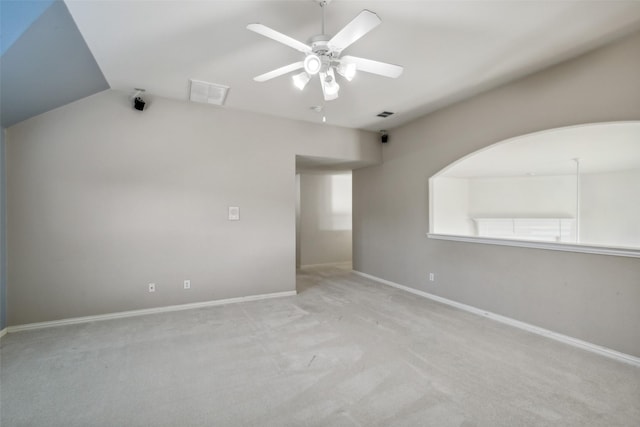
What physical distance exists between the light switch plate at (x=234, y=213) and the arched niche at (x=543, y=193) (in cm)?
306

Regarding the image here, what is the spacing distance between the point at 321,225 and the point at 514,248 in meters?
4.74

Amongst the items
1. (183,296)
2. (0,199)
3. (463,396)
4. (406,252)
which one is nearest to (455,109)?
(406,252)

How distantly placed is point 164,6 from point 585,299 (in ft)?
15.2

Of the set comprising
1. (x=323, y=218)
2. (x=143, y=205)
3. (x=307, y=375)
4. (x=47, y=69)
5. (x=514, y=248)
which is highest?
(x=47, y=69)

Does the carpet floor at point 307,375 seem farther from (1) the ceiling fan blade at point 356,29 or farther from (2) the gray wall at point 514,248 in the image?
(1) the ceiling fan blade at point 356,29

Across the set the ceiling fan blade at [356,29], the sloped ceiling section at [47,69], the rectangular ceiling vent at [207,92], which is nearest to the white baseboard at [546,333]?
the ceiling fan blade at [356,29]

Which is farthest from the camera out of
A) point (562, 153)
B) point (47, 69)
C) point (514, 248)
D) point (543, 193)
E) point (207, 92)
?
point (543, 193)

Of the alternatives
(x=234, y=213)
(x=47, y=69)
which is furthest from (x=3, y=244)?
(x=234, y=213)

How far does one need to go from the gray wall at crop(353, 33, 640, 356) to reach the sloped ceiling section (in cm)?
445

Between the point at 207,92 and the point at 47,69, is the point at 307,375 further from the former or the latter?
the point at 47,69

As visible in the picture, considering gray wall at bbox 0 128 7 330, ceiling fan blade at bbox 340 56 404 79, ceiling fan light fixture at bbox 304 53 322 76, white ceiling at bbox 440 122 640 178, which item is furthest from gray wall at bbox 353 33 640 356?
gray wall at bbox 0 128 7 330

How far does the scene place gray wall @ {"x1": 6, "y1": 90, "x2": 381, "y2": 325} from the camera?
340 centimetres

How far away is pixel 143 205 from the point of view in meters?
3.87

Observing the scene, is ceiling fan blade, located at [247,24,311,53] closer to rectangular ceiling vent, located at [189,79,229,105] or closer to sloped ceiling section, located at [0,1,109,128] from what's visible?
sloped ceiling section, located at [0,1,109,128]
